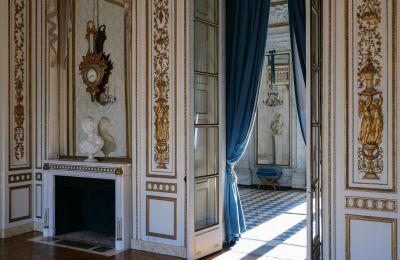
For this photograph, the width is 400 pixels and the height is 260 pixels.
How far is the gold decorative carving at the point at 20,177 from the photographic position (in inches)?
211

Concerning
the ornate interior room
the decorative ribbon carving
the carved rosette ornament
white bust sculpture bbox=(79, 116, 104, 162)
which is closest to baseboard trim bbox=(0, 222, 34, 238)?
the ornate interior room

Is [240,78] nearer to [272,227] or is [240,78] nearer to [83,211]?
[272,227]

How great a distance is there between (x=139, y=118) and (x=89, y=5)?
171 centimetres

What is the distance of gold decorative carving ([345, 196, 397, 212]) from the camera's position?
3.48m

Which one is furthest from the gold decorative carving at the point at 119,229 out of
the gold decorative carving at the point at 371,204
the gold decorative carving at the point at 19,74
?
the gold decorative carving at the point at 371,204

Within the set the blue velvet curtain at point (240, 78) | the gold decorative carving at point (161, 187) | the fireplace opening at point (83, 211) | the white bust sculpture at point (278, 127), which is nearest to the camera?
the gold decorative carving at point (161, 187)

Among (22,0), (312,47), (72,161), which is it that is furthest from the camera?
(22,0)

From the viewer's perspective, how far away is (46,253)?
4.58 meters

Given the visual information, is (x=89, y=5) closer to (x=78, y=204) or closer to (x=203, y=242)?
(x=78, y=204)

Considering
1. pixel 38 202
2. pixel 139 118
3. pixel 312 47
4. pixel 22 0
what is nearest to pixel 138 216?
pixel 139 118

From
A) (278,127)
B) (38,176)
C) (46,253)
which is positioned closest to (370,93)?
(46,253)

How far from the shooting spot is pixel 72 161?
16.9ft

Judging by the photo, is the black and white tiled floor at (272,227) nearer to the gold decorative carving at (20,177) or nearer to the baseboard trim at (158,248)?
the baseboard trim at (158,248)

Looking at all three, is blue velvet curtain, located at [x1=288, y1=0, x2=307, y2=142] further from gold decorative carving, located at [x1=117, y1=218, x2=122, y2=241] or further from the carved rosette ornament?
gold decorative carving, located at [x1=117, y1=218, x2=122, y2=241]
